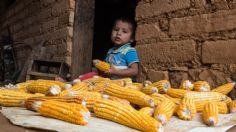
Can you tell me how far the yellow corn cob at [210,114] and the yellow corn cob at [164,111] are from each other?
227 millimetres

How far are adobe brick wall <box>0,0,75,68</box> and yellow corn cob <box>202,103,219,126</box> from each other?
3.21m

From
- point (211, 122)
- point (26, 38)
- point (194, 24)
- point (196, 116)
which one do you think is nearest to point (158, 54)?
point (194, 24)

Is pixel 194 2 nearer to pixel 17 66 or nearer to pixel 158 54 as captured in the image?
pixel 158 54

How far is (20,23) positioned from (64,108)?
6950mm

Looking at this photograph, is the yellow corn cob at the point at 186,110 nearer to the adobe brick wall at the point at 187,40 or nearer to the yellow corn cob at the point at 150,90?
the yellow corn cob at the point at 150,90

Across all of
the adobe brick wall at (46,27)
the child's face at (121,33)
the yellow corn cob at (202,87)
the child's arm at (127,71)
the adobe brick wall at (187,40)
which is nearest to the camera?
the yellow corn cob at (202,87)

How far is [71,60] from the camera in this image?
490 cm

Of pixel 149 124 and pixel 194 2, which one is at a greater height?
pixel 194 2

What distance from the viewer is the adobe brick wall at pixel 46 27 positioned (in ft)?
16.4

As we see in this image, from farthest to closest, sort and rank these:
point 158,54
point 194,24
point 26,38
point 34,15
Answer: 1. point 26,38
2. point 34,15
3. point 158,54
4. point 194,24

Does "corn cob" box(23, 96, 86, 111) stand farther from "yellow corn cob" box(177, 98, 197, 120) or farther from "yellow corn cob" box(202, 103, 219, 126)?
"yellow corn cob" box(202, 103, 219, 126)

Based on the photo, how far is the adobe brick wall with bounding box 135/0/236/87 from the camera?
2795mm

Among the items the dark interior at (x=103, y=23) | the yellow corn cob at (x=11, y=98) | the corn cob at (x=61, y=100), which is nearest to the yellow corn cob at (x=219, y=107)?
the corn cob at (x=61, y=100)

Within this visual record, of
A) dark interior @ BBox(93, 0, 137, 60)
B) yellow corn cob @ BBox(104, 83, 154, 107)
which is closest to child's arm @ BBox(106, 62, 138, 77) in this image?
yellow corn cob @ BBox(104, 83, 154, 107)
